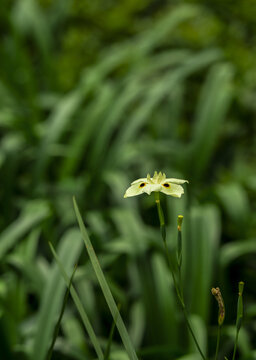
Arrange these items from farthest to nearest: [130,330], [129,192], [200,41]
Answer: [200,41]
[130,330]
[129,192]

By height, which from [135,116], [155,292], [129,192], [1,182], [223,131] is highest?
[223,131]

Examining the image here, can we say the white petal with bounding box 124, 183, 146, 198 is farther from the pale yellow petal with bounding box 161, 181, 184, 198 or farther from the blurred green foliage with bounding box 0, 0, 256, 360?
the blurred green foliage with bounding box 0, 0, 256, 360

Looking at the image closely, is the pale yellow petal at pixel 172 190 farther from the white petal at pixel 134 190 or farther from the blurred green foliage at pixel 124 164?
the blurred green foliage at pixel 124 164

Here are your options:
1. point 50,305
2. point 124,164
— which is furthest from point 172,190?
point 124,164

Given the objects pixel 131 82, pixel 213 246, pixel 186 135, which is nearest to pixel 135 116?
pixel 131 82

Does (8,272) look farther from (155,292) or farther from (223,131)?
(223,131)

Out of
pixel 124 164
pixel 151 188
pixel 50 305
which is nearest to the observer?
pixel 151 188

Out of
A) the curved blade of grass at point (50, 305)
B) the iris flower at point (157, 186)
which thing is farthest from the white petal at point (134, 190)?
the curved blade of grass at point (50, 305)

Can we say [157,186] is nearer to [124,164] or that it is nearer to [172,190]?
[172,190]
